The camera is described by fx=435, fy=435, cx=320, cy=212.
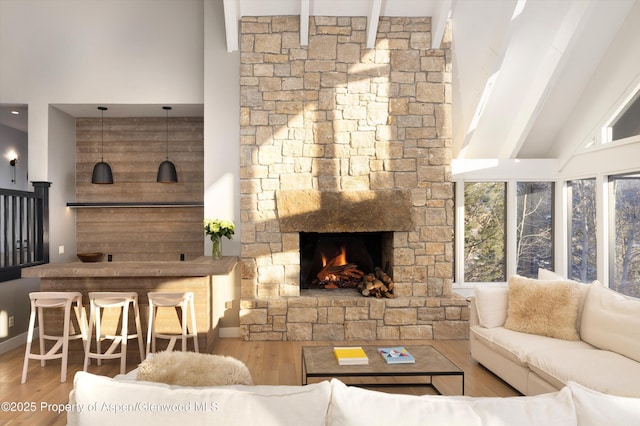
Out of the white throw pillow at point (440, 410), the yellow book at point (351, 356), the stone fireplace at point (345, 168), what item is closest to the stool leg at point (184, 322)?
the stone fireplace at point (345, 168)

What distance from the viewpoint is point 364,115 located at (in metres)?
5.10

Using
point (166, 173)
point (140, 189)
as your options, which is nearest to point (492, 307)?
point (166, 173)

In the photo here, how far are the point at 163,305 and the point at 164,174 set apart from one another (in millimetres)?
2234

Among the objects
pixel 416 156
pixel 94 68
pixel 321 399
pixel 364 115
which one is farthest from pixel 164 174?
pixel 321 399

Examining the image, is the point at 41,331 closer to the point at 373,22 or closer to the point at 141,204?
the point at 141,204

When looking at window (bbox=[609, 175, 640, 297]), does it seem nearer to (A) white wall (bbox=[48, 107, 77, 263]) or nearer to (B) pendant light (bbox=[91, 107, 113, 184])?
(B) pendant light (bbox=[91, 107, 113, 184])

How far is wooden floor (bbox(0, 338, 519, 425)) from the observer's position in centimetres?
323

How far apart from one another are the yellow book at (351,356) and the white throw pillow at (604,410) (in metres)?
1.75

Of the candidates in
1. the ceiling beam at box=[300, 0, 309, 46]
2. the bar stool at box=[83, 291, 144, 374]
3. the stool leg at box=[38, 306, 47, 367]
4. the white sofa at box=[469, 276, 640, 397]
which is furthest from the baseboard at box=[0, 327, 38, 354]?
the white sofa at box=[469, 276, 640, 397]

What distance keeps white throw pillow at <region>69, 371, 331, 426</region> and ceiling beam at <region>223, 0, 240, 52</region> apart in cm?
429

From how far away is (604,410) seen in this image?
56.1 inches

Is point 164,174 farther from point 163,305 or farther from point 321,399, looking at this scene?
point 321,399

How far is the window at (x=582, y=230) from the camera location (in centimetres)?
546

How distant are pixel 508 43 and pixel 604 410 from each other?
4.30 meters
